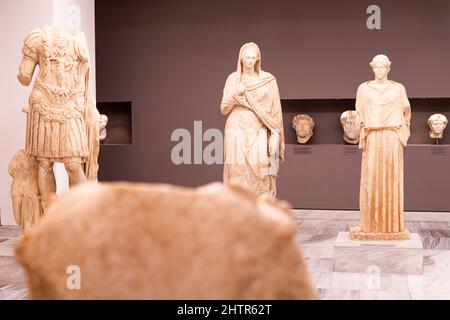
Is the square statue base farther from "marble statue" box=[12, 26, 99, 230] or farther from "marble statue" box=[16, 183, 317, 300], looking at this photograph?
"marble statue" box=[16, 183, 317, 300]

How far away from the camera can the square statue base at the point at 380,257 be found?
6.75 metres

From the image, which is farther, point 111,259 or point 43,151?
point 43,151

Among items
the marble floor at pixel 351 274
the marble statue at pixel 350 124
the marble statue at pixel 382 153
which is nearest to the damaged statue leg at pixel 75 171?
the marble floor at pixel 351 274

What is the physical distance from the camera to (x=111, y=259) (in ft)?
3.99

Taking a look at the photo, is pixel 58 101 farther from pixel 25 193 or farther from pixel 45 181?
pixel 25 193

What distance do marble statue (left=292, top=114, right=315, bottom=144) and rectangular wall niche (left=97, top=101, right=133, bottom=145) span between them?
3038mm

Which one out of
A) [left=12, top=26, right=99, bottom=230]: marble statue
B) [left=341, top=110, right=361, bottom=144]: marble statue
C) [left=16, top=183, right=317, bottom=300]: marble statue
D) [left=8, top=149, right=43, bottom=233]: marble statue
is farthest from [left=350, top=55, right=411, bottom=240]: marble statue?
[left=16, top=183, right=317, bottom=300]: marble statue

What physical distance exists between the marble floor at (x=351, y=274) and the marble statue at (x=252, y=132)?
1072mm

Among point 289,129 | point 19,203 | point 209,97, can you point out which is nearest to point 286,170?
point 289,129

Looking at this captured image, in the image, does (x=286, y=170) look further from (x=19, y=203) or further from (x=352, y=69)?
(x=19, y=203)

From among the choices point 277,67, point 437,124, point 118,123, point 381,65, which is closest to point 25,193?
point 381,65

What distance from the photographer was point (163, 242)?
3.94ft

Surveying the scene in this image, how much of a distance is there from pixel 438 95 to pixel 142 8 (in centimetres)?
511

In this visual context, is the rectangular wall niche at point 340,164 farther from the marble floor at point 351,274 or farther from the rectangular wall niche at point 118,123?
the rectangular wall niche at point 118,123
